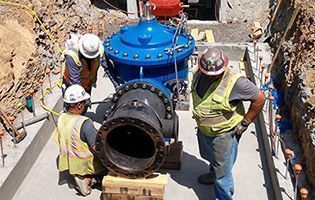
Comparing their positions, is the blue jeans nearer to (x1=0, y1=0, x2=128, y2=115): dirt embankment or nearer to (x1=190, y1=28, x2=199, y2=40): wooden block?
(x1=0, y1=0, x2=128, y2=115): dirt embankment

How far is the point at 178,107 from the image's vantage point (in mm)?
6512

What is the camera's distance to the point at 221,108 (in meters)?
4.14

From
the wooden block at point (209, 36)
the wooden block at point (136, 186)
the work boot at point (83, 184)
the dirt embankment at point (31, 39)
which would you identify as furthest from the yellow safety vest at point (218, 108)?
the wooden block at point (209, 36)

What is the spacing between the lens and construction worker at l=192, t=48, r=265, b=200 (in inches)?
160

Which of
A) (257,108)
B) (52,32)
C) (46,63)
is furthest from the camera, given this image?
(52,32)

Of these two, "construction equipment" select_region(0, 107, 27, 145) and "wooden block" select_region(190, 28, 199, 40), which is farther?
"wooden block" select_region(190, 28, 199, 40)

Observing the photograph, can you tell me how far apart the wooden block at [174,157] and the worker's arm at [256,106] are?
1.25 m

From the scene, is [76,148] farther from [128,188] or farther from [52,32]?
[52,32]

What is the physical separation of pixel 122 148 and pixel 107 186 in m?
0.41

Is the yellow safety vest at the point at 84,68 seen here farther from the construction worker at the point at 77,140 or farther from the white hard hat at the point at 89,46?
the construction worker at the point at 77,140

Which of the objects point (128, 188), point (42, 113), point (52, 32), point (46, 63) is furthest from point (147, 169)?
point (52, 32)

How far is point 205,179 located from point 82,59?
197 cm

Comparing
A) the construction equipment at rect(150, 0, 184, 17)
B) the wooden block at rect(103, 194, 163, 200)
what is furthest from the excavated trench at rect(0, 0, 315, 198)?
the construction equipment at rect(150, 0, 184, 17)

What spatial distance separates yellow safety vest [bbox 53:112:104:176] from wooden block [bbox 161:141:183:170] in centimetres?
84
